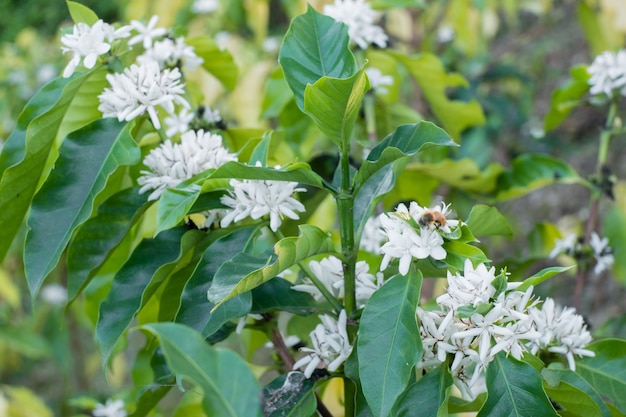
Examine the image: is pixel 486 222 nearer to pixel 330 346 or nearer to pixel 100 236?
pixel 330 346

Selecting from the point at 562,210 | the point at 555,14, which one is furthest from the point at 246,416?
the point at 555,14

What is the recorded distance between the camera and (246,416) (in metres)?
0.34

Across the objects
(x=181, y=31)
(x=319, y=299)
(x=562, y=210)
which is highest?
(x=181, y=31)

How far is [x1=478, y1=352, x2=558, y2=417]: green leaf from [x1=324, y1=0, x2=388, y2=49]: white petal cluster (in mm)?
450

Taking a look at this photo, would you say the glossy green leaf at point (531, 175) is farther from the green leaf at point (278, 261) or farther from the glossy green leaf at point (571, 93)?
the green leaf at point (278, 261)

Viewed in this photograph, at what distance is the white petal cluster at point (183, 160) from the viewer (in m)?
0.56

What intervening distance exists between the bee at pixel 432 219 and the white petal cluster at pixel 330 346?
9 centimetres

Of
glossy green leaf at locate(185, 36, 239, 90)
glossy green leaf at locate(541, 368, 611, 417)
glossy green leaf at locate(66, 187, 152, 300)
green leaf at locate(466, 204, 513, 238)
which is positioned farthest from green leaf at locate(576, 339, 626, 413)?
glossy green leaf at locate(185, 36, 239, 90)

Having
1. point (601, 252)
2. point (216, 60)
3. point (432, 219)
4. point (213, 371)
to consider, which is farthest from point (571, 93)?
point (213, 371)

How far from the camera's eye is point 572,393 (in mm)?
512

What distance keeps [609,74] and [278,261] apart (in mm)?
548

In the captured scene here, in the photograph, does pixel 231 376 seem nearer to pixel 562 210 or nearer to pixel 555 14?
pixel 562 210

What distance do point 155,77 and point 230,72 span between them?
26 centimetres

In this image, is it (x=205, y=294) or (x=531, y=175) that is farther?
(x=531, y=175)
